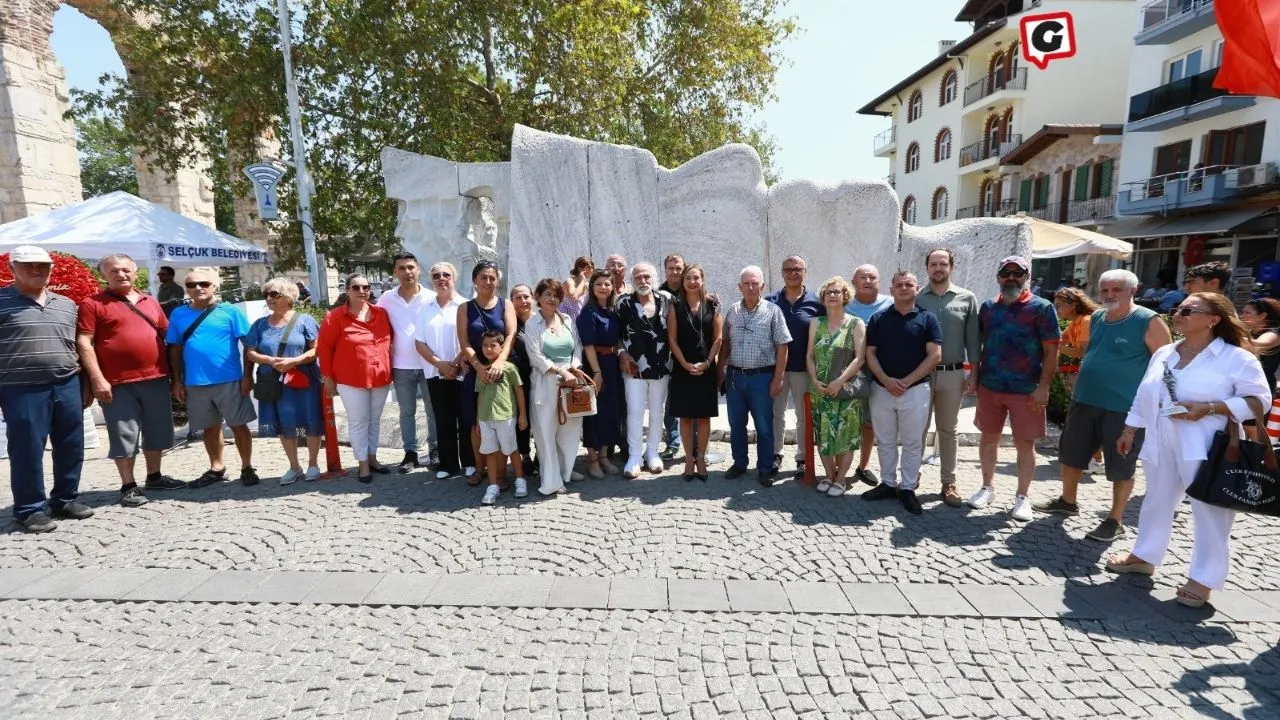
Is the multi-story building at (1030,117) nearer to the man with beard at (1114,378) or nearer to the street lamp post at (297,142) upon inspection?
the man with beard at (1114,378)

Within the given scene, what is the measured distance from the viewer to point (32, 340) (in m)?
4.12

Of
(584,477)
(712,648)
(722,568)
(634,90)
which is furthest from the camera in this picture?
(634,90)

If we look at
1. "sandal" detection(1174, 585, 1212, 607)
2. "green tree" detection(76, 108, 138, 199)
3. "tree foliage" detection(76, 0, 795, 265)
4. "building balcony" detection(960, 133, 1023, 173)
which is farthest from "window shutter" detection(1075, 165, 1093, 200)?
"green tree" detection(76, 108, 138, 199)

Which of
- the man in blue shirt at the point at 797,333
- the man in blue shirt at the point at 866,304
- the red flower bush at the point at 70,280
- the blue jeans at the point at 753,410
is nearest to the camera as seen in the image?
the man in blue shirt at the point at 866,304

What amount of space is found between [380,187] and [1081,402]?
12.2m

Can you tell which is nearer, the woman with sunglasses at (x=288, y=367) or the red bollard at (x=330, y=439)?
the woman with sunglasses at (x=288, y=367)

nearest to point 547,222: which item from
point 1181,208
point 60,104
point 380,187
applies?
point 380,187

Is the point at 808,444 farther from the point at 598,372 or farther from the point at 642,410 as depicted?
the point at 598,372

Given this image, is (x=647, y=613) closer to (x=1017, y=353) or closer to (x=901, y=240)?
(x=1017, y=353)

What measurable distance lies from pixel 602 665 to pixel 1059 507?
139 inches

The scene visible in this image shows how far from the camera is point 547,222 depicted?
7.36 meters

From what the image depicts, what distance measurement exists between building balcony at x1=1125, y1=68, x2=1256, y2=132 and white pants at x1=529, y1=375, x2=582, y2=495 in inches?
801

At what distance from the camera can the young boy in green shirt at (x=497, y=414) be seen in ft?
14.9

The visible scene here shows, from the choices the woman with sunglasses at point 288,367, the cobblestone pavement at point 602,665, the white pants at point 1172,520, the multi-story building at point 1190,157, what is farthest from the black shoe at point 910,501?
the multi-story building at point 1190,157
